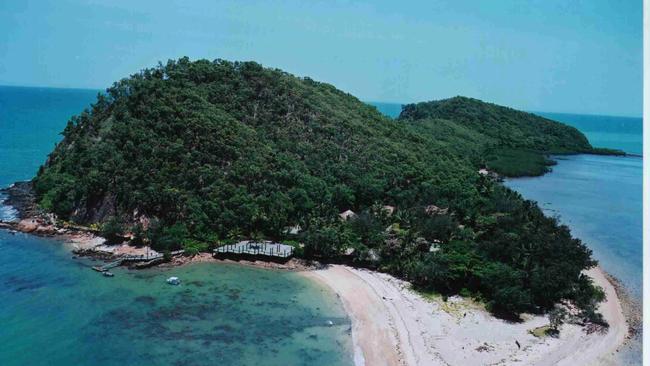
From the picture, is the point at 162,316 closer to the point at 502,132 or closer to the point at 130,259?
the point at 130,259

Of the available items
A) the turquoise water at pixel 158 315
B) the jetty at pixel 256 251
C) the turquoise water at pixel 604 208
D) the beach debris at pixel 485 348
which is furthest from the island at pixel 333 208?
the turquoise water at pixel 604 208

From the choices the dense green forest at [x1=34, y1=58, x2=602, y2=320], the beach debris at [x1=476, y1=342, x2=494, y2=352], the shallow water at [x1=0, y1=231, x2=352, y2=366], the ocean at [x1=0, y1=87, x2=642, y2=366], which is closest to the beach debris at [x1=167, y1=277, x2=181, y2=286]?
the shallow water at [x1=0, y1=231, x2=352, y2=366]

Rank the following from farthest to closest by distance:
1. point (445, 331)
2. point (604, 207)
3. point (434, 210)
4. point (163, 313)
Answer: point (604, 207), point (434, 210), point (163, 313), point (445, 331)

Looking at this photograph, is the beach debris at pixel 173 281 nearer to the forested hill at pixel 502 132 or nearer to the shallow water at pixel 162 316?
the shallow water at pixel 162 316

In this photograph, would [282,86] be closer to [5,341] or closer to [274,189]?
[274,189]

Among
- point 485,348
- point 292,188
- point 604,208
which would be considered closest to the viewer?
point 485,348

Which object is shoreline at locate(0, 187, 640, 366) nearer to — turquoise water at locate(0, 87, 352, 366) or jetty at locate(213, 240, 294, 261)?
jetty at locate(213, 240, 294, 261)

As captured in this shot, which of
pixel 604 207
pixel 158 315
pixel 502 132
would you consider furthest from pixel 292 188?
pixel 502 132
